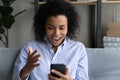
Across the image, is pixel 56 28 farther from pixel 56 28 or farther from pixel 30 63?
pixel 30 63

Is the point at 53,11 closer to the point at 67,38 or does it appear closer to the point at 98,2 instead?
the point at 67,38

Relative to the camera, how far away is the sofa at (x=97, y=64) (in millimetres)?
1359

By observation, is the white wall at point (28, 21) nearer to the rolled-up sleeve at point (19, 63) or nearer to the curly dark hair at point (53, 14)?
the curly dark hair at point (53, 14)

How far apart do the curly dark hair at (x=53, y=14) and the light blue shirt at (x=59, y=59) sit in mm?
88

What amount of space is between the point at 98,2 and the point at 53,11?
1202 millimetres

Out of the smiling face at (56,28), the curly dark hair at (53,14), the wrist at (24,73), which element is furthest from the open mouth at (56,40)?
the wrist at (24,73)

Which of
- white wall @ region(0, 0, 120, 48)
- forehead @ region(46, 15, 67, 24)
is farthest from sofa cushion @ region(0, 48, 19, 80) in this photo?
white wall @ region(0, 0, 120, 48)

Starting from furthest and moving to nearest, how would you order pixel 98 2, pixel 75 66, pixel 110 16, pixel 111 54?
pixel 110 16
pixel 98 2
pixel 111 54
pixel 75 66

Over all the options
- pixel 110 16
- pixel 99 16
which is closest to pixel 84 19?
pixel 110 16

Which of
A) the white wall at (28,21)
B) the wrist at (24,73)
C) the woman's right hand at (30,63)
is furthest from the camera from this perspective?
the white wall at (28,21)


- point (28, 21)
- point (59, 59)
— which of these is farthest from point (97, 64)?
point (28, 21)

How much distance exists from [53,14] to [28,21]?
174cm

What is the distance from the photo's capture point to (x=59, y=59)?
1.31m

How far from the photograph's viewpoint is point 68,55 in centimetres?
133
